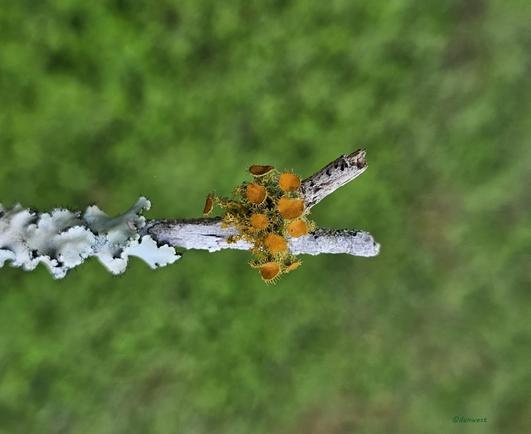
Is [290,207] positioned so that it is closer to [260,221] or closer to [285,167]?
[260,221]

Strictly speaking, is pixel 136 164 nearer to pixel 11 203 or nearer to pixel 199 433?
pixel 11 203

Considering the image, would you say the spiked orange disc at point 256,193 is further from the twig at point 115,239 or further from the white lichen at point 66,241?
the white lichen at point 66,241

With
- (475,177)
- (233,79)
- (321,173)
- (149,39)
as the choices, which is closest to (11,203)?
(149,39)

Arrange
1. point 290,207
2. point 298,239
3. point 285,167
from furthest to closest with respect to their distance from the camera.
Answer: point 285,167, point 298,239, point 290,207

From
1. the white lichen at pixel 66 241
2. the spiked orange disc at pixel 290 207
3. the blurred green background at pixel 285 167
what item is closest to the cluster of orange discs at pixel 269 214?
the spiked orange disc at pixel 290 207

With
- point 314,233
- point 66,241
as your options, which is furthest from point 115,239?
point 314,233

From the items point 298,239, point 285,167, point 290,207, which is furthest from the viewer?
point 285,167
